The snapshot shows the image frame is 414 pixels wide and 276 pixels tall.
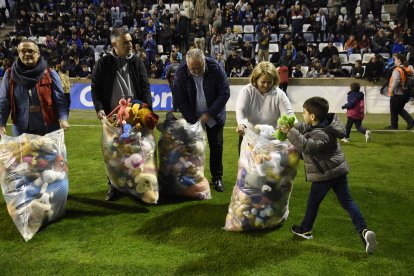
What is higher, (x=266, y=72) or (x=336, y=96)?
(x=266, y=72)

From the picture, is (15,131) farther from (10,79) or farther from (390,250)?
(390,250)

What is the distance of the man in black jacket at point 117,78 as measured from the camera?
158 inches

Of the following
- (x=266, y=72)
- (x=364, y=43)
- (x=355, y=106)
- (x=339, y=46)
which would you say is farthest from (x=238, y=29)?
(x=266, y=72)

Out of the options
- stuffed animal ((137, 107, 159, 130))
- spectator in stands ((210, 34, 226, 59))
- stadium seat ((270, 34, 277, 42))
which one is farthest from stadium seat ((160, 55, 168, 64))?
stuffed animal ((137, 107, 159, 130))

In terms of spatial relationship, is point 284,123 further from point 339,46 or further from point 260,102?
point 339,46

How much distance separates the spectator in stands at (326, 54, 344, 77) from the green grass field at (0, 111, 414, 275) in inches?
298

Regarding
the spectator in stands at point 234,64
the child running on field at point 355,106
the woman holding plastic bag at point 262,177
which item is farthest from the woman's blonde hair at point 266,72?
the spectator in stands at point 234,64

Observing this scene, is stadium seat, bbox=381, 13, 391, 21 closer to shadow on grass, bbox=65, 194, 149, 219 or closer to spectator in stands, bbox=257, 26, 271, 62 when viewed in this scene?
spectator in stands, bbox=257, 26, 271, 62

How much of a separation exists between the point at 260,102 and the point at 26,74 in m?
1.98

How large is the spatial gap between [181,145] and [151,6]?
1436 cm

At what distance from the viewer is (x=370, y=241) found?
3086 millimetres

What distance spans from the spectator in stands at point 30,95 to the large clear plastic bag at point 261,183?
62.8 inches

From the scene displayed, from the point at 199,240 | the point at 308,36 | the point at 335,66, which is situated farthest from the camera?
the point at 308,36

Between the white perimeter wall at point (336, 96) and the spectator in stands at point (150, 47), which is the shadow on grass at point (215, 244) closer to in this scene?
the white perimeter wall at point (336, 96)
